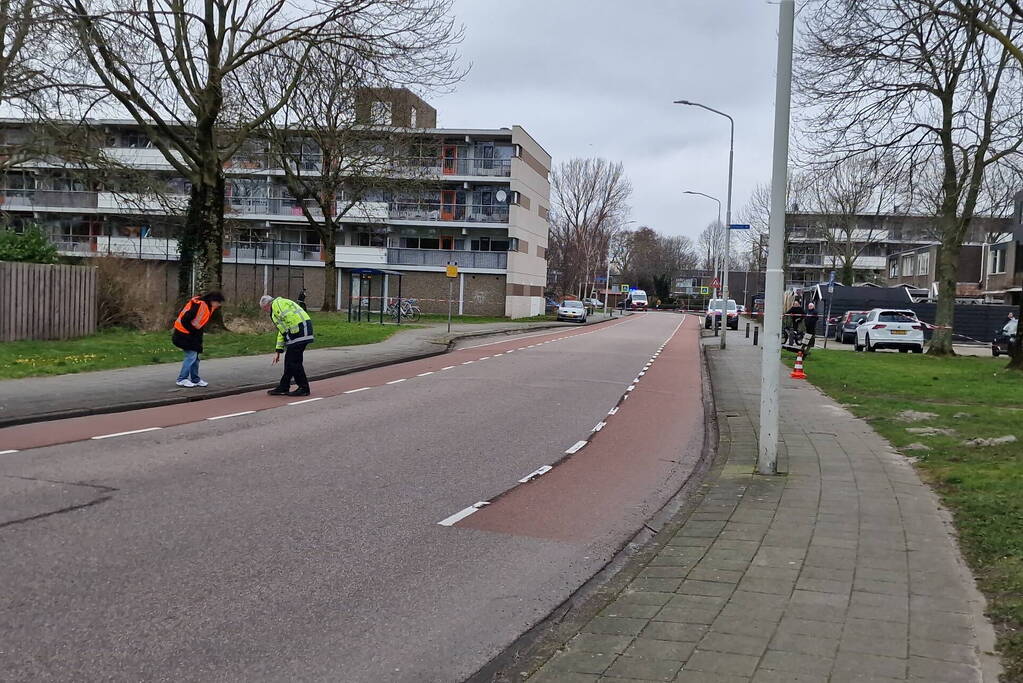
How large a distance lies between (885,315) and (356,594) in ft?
104

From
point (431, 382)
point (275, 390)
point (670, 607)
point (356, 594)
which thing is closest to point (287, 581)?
point (356, 594)

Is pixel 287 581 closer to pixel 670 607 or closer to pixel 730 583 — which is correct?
pixel 670 607

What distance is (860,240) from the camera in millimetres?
66312

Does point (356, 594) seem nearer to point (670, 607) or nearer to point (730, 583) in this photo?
point (670, 607)

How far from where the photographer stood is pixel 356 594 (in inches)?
189

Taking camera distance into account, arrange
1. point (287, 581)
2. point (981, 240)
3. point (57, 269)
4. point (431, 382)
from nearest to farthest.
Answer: point (287, 581), point (431, 382), point (57, 269), point (981, 240)

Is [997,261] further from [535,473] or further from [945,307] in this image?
[535,473]

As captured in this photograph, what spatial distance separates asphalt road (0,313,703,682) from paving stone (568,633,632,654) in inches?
16.0

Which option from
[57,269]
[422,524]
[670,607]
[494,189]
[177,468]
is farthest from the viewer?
[494,189]

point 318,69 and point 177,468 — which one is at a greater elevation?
point 318,69

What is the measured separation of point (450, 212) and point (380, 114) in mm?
20485

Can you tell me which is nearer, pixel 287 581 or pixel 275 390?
pixel 287 581

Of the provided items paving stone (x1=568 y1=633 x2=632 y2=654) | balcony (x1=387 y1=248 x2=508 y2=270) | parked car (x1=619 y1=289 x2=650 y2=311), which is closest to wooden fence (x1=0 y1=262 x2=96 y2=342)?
paving stone (x1=568 y1=633 x2=632 y2=654)

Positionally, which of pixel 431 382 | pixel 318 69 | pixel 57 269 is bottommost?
pixel 431 382
